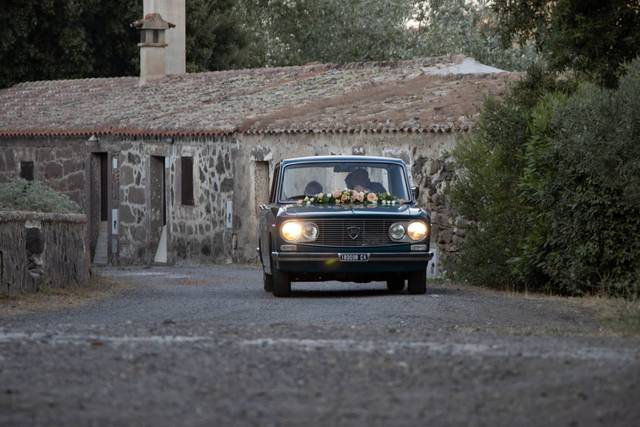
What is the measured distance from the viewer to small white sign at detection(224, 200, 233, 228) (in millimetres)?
31688

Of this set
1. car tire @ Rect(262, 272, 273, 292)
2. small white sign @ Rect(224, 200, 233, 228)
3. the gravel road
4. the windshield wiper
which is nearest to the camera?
the gravel road

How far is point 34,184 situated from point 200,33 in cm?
2609

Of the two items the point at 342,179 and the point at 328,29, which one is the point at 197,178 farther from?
the point at 328,29

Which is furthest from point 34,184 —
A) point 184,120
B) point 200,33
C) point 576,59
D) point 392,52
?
point 392,52

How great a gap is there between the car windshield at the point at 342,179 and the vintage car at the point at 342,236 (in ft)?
0.06

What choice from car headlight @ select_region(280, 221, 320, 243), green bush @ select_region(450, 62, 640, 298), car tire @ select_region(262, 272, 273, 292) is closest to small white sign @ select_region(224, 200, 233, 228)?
green bush @ select_region(450, 62, 640, 298)

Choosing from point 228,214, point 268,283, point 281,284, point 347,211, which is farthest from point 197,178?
point 347,211

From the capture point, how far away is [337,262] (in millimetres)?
17016

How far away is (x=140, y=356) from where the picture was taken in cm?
966

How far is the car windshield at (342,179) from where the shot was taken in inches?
711

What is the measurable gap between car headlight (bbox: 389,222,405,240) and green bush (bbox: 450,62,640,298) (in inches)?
94.5

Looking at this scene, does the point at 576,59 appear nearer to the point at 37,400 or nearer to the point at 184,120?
the point at 37,400

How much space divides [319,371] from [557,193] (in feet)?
34.4

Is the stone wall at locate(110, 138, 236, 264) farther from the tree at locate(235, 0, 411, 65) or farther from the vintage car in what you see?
the tree at locate(235, 0, 411, 65)
